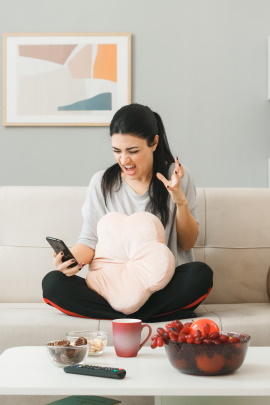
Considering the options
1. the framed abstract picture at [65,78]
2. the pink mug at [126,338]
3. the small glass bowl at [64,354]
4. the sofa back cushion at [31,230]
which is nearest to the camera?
the small glass bowl at [64,354]

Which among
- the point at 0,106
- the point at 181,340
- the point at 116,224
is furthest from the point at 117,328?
the point at 0,106

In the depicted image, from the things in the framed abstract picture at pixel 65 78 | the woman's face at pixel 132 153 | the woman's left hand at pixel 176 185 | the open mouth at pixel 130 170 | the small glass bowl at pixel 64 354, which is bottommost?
the small glass bowl at pixel 64 354

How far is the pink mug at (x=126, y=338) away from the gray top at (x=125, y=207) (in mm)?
862

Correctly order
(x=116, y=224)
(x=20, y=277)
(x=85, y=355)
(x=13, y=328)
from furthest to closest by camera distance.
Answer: (x=20, y=277) < (x=116, y=224) < (x=13, y=328) < (x=85, y=355)

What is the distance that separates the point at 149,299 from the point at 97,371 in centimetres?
87

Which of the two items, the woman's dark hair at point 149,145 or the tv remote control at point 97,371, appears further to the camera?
the woman's dark hair at point 149,145

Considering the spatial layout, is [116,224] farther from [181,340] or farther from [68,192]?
[181,340]

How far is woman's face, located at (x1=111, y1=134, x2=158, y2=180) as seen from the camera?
233 centimetres

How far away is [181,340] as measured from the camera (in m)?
1.35

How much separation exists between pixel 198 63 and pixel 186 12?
306 millimetres

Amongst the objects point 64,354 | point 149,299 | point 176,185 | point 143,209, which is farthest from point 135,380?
point 143,209

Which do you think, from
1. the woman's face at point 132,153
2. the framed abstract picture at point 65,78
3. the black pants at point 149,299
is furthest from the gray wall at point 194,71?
the black pants at point 149,299

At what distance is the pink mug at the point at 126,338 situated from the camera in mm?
1514

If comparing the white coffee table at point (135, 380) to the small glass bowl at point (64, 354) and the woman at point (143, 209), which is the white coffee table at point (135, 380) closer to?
the small glass bowl at point (64, 354)
